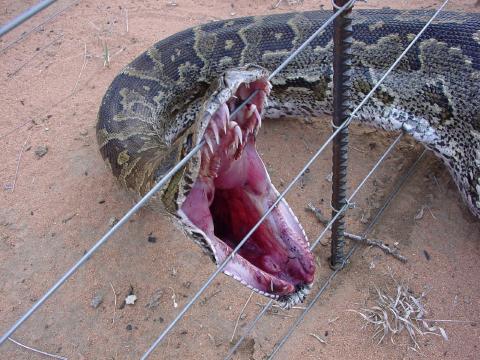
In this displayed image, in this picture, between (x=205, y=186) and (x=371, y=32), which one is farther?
(x=371, y=32)

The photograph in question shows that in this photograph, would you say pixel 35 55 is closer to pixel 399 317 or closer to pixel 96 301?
pixel 96 301

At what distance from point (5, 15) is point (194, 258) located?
4874 mm

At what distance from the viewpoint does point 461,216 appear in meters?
3.68

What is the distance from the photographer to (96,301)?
3455 millimetres

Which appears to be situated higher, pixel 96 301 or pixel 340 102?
pixel 340 102

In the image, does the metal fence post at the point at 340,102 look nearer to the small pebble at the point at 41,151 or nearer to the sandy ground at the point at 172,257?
the sandy ground at the point at 172,257

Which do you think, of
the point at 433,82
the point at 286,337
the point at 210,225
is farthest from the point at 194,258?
the point at 433,82

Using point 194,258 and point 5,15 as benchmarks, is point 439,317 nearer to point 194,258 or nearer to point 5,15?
point 194,258

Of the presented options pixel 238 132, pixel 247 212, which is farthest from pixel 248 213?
pixel 238 132

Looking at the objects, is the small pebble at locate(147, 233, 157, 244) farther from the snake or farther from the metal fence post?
A: the metal fence post

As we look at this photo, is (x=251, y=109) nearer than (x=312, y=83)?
Yes

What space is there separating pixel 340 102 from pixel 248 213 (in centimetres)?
79

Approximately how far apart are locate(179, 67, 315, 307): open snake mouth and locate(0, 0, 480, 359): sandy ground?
0.68m

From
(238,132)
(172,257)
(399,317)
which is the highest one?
(238,132)
